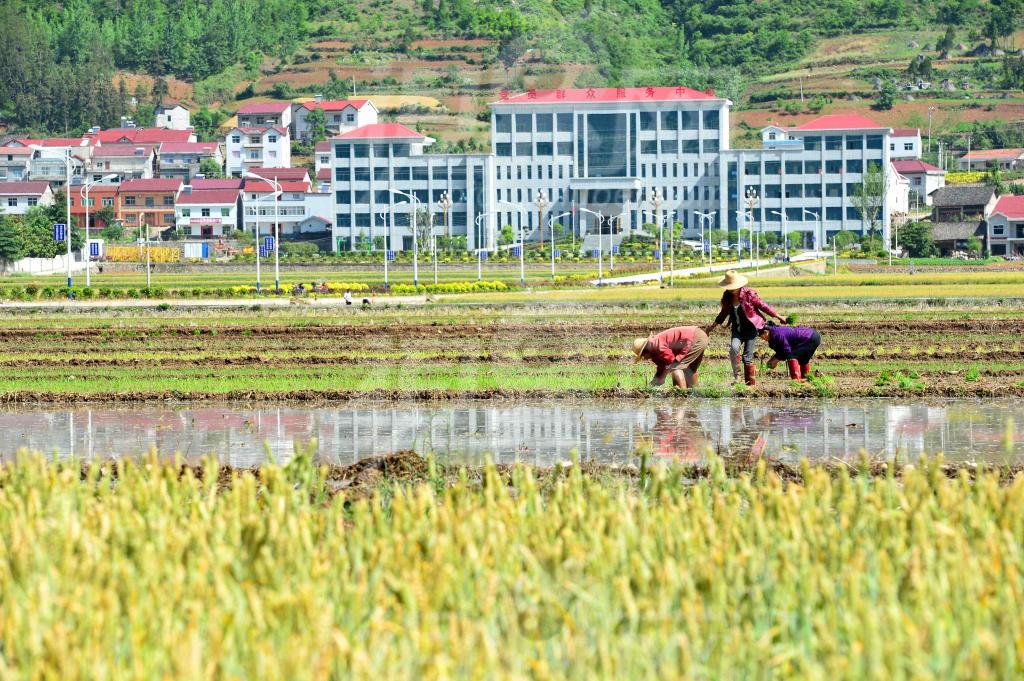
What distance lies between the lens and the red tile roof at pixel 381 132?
7919 centimetres

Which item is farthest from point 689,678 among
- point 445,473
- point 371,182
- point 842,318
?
point 371,182

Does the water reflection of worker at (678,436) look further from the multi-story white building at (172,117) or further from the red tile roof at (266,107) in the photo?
the multi-story white building at (172,117)

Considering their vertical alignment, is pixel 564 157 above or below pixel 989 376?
above

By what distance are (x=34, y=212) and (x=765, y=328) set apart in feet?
351

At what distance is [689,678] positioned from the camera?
5902mm

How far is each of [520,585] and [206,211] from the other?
124m

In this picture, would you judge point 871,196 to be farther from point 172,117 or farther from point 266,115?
point 172,117

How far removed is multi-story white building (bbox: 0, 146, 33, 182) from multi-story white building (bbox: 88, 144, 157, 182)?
7.67 m

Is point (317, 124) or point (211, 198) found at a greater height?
point (317, 124)

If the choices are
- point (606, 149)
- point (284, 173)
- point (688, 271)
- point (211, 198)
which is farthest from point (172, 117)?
point (606, 149)

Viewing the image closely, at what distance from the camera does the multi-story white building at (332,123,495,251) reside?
4033 inches

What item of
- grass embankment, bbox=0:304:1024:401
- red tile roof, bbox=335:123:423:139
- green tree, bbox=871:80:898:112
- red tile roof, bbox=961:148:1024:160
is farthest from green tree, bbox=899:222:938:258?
grass embankment, bbox=0:304:1024:401

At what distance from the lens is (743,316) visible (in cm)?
1902

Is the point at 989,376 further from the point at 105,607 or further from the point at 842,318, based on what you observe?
the point at 105,607
